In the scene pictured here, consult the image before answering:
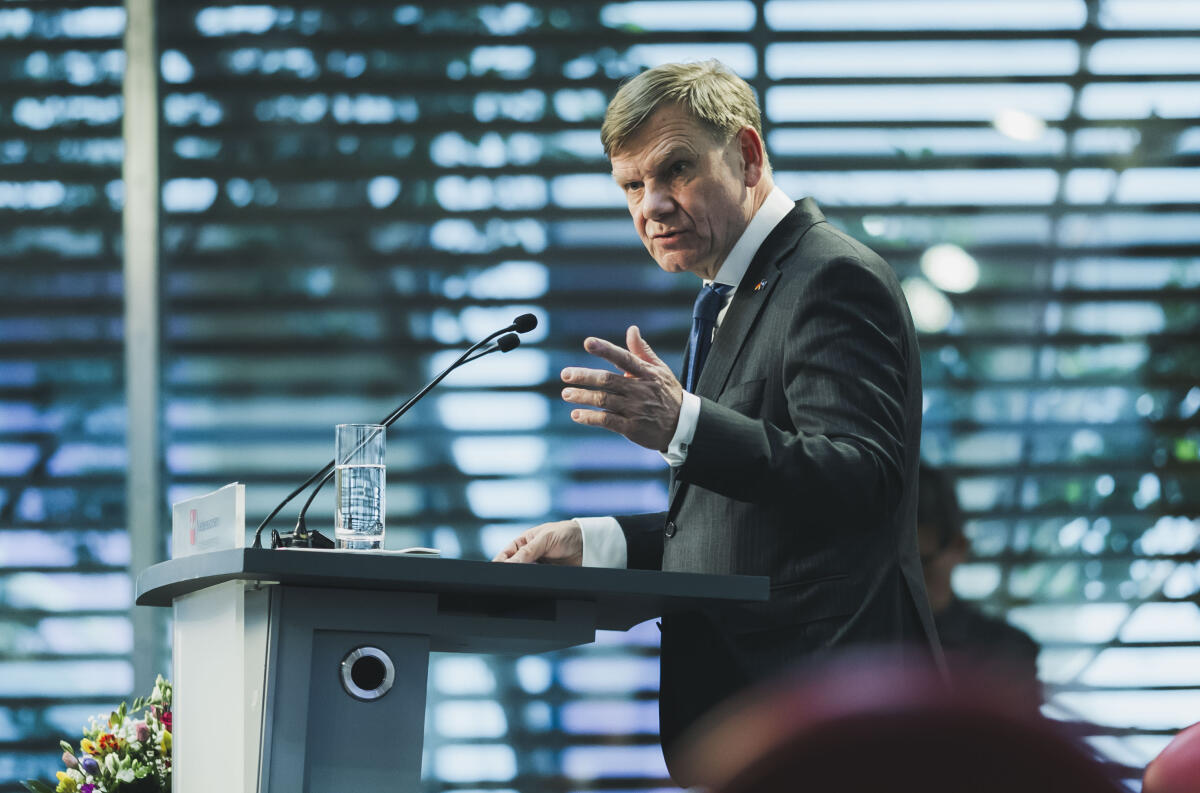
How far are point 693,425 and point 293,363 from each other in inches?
114

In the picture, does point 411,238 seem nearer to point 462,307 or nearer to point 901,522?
point 462,307

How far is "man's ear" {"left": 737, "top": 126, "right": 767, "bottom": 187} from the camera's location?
2.39 m

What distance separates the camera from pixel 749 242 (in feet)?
7.63

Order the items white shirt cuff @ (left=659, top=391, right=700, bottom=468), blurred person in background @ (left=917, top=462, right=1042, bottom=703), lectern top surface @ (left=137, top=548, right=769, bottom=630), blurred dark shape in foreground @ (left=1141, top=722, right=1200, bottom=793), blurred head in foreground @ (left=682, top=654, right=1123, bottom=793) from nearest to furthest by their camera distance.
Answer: blurred head in foreground @ (left=682, top=654, right=1123, bottom=793) < blurred dark shape in foreground @ (left=1141, top=722, right=1200, bottom=793) < lectern top surface @ (left=137, top=548, right=769, bottom=630) < white shirt cuff @ (left=659, top=391, right=700, bottom=468) < blurred person in background @ (left=917, top=462, right=1042, bottom=703)

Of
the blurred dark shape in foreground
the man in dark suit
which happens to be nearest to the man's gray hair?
the man in dark suit

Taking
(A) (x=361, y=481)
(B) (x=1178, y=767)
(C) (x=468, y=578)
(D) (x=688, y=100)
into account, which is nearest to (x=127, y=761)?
(A) (x=361, y=481)

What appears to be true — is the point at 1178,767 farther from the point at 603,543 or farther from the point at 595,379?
the point at 603,543

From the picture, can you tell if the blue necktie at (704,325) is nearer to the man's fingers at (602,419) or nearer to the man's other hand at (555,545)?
the man's other hand at (555,545)

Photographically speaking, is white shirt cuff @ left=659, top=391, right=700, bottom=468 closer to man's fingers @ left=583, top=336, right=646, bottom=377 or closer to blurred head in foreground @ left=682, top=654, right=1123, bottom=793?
man's fingers @ left=583, top=336, right=646, bottom=377

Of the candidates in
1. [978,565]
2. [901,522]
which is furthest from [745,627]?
[978,565]

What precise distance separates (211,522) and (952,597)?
3014 mm

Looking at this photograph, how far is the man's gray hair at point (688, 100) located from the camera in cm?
234

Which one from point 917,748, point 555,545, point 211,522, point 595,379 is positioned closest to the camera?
point 917,748

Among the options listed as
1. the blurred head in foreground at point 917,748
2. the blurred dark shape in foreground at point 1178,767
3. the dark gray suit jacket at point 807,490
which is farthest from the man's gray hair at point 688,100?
the blurred head in foreground at point 917,748
